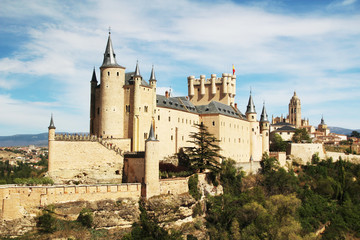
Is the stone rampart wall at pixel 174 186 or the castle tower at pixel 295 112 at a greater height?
the castle tower at pixel 295 112

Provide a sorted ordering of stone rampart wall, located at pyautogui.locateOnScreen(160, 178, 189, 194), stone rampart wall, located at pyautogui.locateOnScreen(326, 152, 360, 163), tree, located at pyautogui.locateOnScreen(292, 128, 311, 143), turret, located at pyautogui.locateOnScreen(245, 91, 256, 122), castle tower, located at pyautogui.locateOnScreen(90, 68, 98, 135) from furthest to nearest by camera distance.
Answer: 1. tree, located at pyautogui.locateOnScreen(292, 128, 311, 143)
2. stone rampart wall, located at pyautogui.locateOnScreen(326, 152, 360, 163)
3. turret, located at pyautogui.locateOnScreen(245, 91, 256, 122)
4. castle tower, located at pyautogui.locateOnScreen(90, 68, 98, 135)
5. stone rampart wall, located at pyautogui.locateOnScreen(160, 178, 189, 194)

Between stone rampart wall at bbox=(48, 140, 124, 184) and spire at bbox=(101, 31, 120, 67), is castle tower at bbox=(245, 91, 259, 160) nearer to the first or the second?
spire at bbox=(101, 31, 120, 67)

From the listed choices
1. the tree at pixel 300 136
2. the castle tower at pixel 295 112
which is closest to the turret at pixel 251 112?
the tree at pixel 300 136

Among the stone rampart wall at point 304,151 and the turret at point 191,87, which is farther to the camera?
the stone rampart wall at point 304,151

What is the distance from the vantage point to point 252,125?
68.2 metres

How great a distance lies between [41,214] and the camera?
32.3m

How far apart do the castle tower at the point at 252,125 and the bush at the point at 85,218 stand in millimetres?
38895

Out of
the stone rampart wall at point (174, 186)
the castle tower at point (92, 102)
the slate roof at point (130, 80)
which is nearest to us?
Answer: the stone rampart wall at point (174, 186)

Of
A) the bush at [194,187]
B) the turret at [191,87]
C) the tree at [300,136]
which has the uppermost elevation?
the turret at [191,87]

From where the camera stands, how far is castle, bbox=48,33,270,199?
138ft

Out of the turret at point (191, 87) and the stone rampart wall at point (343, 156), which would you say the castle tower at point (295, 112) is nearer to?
the stone rampart wall at point (343, 156)

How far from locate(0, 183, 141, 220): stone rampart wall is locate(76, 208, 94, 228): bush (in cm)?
140

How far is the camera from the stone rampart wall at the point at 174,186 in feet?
131

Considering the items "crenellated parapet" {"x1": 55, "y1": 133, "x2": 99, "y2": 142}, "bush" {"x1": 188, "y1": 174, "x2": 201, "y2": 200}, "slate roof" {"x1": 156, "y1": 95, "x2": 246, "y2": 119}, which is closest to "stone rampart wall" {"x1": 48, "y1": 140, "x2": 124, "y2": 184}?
"crenellated parapet" {"x1": 55, "y1": 133, "x2": 99, "y2": 142}
